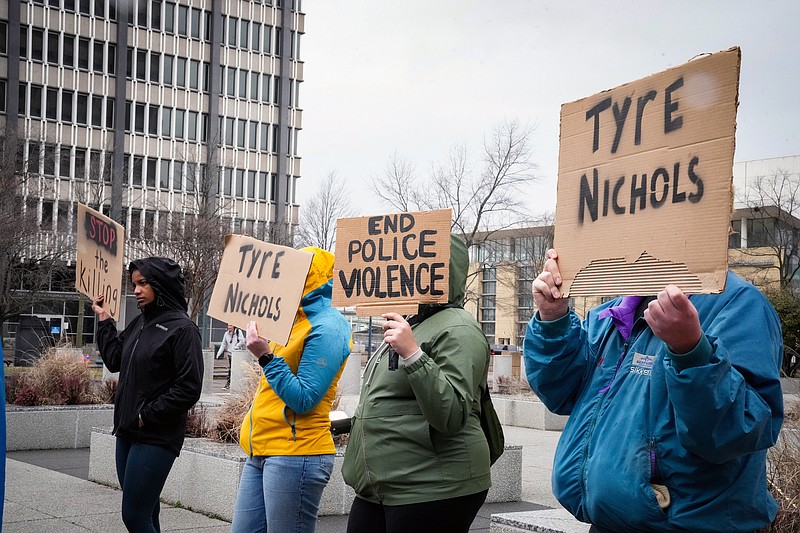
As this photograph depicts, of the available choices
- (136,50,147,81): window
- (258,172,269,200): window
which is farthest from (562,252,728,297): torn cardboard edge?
(258,172,269,200): window

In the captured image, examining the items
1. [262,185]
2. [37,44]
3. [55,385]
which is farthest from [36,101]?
[55,385]

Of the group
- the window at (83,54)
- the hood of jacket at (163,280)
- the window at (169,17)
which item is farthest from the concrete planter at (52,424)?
the window at (169,17)

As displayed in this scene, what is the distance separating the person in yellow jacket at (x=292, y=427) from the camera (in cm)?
473

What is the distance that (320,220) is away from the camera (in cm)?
5038

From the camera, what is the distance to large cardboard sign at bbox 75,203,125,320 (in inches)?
272

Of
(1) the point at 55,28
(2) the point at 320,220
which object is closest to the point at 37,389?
(2) the point at 320,220

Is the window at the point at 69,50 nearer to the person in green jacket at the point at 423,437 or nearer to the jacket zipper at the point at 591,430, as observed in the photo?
the person in green jacket at the point at 423,437

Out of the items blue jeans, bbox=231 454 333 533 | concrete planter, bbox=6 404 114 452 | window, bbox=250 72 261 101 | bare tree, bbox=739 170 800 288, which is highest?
window, bbox=250 72 261 101

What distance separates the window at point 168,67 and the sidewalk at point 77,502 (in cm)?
5547

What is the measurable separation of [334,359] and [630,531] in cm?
240

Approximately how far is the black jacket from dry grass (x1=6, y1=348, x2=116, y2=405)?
26.1 ft

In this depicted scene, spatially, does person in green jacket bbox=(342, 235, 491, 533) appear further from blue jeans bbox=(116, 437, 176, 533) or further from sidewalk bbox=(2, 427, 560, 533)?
sidewalk bbox=(2, 427, 560, 533)

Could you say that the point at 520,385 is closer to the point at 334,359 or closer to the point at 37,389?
the point at 37,389

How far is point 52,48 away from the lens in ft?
195
